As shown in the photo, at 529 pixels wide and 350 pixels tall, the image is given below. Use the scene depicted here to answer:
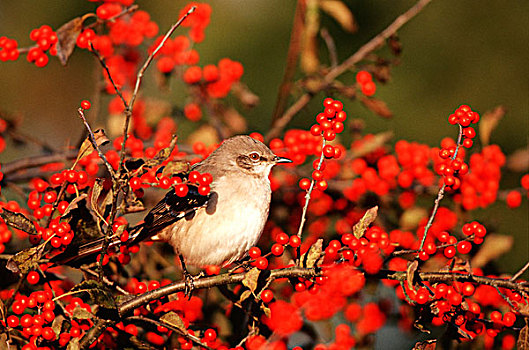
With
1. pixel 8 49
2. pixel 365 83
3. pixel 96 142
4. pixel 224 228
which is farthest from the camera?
pixel 365 83

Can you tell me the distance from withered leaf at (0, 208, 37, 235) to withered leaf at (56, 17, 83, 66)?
1.15 m

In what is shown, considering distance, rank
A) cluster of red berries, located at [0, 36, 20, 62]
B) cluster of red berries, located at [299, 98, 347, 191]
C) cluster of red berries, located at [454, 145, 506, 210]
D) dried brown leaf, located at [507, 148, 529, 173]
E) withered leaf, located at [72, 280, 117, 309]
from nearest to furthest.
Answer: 1. withered leaf, located at [72, 280, 117, 309]
2. cluster of red berries, located at [299, 98, 347, 191]
3. cluster of red berries, located at [0, 36, 20, 62]
4. cluster of red berries, located at [454, 145, 506, 210]
5. dried brown leaf, located at [507, 148, 529, 173]

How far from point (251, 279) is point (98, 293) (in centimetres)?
72

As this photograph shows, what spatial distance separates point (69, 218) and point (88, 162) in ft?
3.62

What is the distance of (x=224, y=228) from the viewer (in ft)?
14.0

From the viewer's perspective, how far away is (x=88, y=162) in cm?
414

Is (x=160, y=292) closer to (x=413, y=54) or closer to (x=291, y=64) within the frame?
(x=291, y=64)

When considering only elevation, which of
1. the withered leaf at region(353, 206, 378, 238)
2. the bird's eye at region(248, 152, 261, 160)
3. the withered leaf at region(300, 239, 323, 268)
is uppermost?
the bird's eye at region(248, 152, 261, 160)

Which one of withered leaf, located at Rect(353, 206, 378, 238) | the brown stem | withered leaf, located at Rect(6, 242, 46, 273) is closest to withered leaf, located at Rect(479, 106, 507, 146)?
the brown stem

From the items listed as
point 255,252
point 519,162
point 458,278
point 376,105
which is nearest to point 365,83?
point 376,105

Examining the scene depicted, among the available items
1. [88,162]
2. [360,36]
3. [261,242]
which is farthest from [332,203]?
[360,36]

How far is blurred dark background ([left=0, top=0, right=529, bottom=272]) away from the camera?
25.6 ft

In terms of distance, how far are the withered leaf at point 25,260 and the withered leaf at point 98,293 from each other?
14.9 inches

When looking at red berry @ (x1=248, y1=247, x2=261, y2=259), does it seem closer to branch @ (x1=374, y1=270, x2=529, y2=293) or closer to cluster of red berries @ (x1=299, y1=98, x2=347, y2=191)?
cluster of red berries @ (x1=299, y1=98, x2=347, y2=191)
